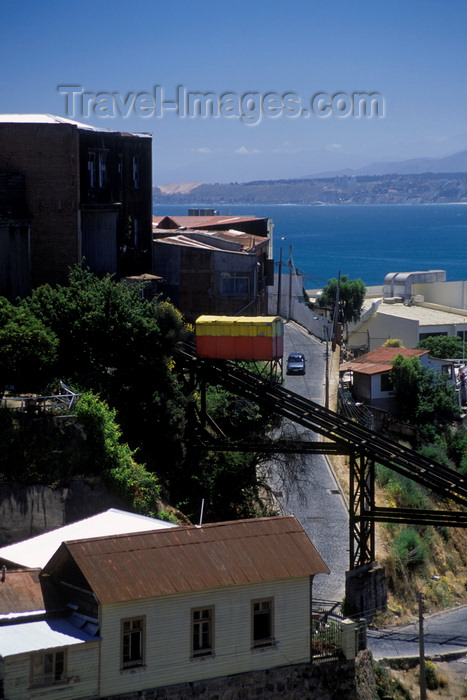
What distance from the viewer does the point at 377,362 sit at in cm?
6581

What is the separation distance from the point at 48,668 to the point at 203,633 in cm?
390

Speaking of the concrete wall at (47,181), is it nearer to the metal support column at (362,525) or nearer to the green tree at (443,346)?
the metal support column at (362,525)

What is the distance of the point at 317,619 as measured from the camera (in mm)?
27375

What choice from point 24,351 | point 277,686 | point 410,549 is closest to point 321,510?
point 410,549

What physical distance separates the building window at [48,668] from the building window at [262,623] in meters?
4.89

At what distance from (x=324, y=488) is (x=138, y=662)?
23.7m

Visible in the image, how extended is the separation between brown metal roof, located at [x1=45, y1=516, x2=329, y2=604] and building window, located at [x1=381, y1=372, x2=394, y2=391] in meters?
38.9

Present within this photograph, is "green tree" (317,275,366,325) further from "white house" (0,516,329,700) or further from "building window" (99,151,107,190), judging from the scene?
"white house" (0,516,329,700)

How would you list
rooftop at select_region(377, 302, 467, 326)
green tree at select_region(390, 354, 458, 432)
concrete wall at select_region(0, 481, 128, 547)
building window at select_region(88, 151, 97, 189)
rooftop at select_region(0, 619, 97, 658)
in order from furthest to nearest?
1. rooftop at select_region(377, 302, 467, 326)
2. green tree at select_region(390, 354, 458, 432)
3. building window at select_region(88, 151, 97, 189)
4. concrete wall at select_region(0, 481, 128, 547)
5. rooftop at select_region(0, 619, 97, 658)

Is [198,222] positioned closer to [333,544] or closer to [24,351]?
[333,544]

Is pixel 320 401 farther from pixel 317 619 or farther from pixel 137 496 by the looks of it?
pixel 317 619

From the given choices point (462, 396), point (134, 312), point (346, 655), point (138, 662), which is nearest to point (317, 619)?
point (346, 655)

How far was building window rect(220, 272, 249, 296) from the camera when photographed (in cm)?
5819

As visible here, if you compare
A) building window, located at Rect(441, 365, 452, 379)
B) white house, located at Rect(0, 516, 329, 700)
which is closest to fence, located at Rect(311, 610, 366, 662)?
white house, located at Rect(0, 516, 329, 700)
